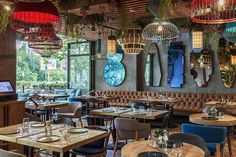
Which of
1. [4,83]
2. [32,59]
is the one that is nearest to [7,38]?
[4,83]

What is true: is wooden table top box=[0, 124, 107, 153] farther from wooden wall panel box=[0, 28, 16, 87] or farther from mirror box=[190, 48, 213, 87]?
mirror box=[190, 48, 213, 87]

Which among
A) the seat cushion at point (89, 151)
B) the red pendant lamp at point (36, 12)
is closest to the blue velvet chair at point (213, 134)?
the seat cushion at point (89, 151)

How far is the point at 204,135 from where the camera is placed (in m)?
4.34

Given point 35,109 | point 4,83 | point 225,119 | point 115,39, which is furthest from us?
point 35,109

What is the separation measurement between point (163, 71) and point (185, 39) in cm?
148

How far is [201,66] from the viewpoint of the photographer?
9.48 metres

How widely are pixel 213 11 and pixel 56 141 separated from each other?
2.42 m

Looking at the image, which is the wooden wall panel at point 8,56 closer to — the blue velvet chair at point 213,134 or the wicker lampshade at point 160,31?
the wicker lampshade at point 160,31

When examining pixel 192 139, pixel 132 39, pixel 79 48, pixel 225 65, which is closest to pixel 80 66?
pixel 79 48

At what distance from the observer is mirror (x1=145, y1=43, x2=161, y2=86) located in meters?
10.5

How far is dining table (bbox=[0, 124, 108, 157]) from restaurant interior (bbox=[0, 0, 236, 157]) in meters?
0.01

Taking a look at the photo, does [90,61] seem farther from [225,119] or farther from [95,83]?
[225,119]

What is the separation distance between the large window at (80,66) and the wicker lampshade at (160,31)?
23.8ft

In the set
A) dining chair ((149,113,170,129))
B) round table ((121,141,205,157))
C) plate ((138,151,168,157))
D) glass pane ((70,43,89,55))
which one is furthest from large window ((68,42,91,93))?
plate ((138,151,168,157))
